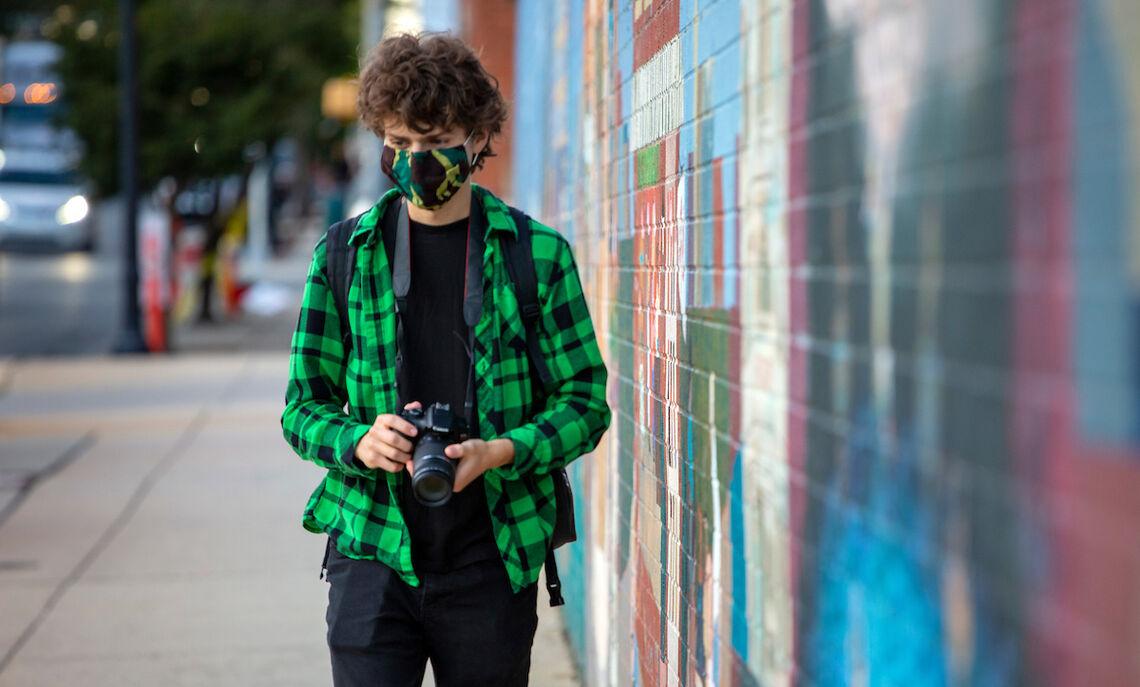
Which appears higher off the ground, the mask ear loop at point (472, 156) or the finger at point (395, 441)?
the mask ear loop at point (472, 156)

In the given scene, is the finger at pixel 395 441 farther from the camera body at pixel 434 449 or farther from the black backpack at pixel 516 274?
the black backpack at pixel 516 274

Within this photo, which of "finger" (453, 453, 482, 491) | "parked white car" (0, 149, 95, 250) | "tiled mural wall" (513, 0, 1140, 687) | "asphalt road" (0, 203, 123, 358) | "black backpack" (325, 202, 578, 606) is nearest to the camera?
"tiled mural wall" (513, 0, 1140, 687)

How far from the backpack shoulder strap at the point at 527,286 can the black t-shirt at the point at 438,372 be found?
0.32ft

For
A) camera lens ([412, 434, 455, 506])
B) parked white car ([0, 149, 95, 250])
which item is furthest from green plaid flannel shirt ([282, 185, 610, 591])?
parked white car ([0, 149, 95, 250])

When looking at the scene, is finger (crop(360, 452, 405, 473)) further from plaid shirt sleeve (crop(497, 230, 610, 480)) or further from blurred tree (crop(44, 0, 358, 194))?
blurred tree (crop(44, 0, 358, 194))

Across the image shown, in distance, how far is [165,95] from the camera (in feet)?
58.4

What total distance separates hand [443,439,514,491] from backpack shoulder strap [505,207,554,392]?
0.20 meters

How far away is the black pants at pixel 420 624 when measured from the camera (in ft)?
8.64

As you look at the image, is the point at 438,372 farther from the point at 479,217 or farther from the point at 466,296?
the point at 479,217

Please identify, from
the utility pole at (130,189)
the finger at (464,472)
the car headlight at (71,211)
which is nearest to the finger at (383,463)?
the finger at (464,472)

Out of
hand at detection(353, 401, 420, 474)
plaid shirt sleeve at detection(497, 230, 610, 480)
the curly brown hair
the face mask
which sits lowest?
hand at detection(353, 401, 420, 474)

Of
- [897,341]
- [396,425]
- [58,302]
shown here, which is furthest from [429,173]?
[58,302]

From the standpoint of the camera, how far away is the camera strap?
2.60 meters

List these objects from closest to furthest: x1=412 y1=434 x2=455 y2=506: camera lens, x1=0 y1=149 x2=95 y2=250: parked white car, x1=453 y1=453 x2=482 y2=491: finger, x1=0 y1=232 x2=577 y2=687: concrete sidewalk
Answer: x1=412 y1=434 x2=455 y2=506: camera lens, x1=453 y1=453 x2=482 y2=491: finger, x1=0 y1=232 x2=577 y2=687: concrete sidewalk, x1=0 y1=149 x2=95 y2=250: parked white car
